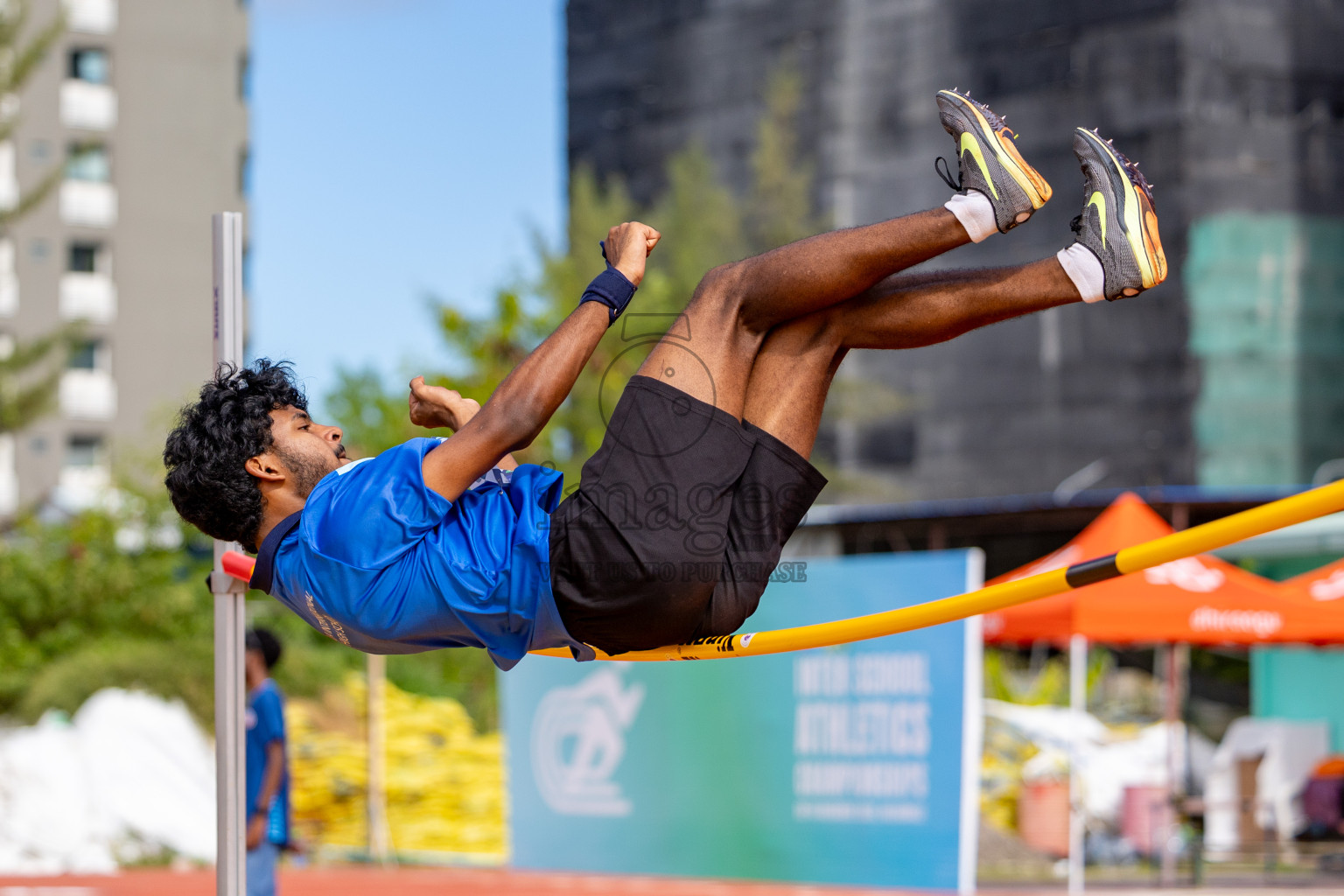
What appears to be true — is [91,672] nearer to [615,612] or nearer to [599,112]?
[615,612]

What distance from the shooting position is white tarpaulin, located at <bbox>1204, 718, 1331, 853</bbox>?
1363cm

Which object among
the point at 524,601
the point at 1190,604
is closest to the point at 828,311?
the point at 524,601

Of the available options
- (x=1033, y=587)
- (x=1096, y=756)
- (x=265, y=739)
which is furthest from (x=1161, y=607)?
(x=1033, y=587)

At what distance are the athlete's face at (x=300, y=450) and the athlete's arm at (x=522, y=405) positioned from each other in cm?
45

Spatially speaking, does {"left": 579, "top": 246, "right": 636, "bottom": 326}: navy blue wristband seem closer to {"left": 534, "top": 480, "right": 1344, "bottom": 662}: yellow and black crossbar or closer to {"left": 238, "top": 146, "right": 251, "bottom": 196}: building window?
{"left": 534, "top": 480, "right": 1344, "bottom": 662}: yellow and black crossbar

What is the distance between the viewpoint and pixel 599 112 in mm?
36750

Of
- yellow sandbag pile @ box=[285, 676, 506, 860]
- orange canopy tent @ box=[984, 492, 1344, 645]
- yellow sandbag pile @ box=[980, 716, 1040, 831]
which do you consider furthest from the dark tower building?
orange canopy tent @ box=[984, 492, 1344, 645]

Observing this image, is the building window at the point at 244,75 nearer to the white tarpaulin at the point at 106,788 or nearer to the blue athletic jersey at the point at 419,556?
the white tarpaulin at the point at 106,788

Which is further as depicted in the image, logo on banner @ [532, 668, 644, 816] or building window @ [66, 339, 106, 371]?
building window @ [66, 339, 106, 371]

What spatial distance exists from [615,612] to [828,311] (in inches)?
33.1

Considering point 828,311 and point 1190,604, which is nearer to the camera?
point 828,311

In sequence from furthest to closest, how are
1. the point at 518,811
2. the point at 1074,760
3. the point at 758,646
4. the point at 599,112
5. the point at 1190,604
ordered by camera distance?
1. the point at 599,112
2. the point at 518,811
3. the point at 1074,760
4. the point at 1190,604
5. the point at 758,646

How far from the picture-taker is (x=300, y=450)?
12.4 ft

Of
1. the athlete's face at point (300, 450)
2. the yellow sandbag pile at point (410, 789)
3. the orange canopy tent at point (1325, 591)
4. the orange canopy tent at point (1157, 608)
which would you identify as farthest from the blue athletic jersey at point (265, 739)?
the yellow sandbag pile at point (410, 789)
